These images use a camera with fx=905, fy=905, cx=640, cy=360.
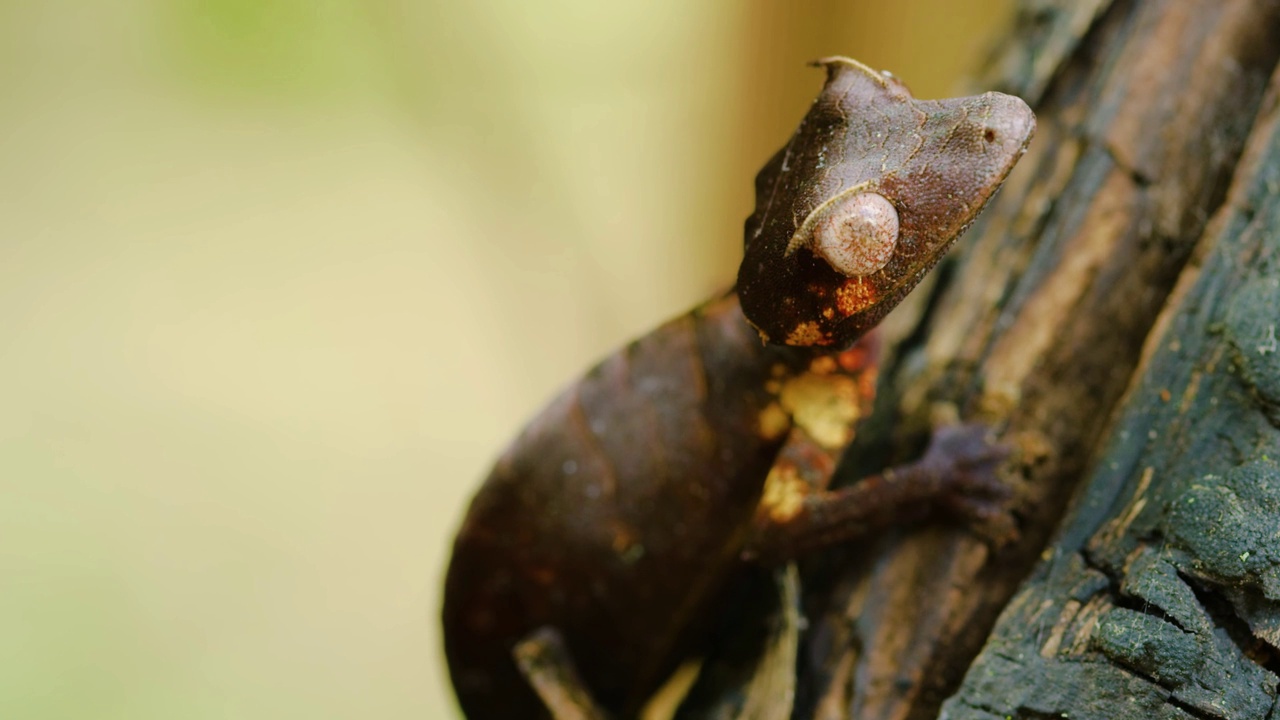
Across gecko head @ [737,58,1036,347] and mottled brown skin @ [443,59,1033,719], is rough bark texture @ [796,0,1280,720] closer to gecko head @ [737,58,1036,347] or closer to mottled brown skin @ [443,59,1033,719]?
mottled brown skin @ [443,59,1033,719]

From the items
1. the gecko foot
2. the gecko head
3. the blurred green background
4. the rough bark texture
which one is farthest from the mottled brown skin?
the blurred green background

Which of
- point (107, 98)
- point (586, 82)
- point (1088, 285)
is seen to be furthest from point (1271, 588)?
point (107, 98)

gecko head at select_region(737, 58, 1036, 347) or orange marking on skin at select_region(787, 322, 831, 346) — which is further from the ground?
gecko head at select_region(737, 58, 1036, 347)

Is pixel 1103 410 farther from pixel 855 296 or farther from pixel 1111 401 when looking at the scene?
pixel 855 296

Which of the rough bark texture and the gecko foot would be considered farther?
the gecko foot

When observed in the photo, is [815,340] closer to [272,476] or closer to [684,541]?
[684,541]

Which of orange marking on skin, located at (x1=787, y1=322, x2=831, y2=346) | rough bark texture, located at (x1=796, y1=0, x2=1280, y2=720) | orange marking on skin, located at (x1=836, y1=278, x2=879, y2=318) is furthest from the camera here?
orange marking on skin, located at (x1=787, y1=322, x2=831, y2=346)

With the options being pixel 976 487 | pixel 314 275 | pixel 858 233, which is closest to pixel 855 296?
pixel 858 233

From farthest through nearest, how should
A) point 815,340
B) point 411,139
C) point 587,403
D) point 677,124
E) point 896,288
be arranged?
1. point 677,124
2. point 411,139
3. point 587,403
4. point 815,340
5. point 896,288
